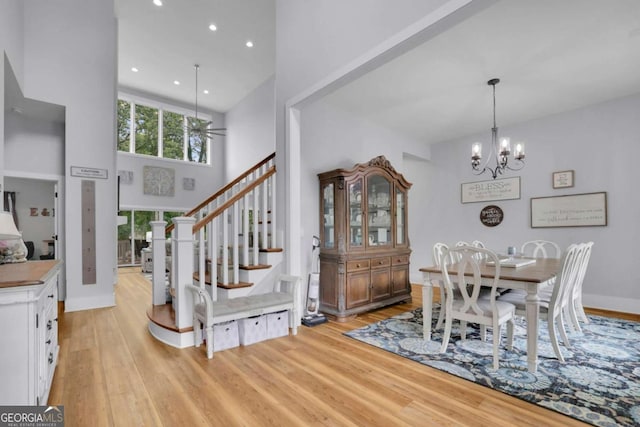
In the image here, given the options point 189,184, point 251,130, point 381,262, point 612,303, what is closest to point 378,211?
point 381,262

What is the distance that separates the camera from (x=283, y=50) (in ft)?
13.3

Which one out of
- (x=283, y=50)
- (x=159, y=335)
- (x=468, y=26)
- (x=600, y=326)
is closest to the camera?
(x=468, y=26)

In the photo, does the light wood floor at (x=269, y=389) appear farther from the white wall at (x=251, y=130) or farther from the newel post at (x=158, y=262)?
the white wall at (x=251, y=130)

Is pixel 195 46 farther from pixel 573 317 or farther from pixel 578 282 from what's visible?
pixel 573 317

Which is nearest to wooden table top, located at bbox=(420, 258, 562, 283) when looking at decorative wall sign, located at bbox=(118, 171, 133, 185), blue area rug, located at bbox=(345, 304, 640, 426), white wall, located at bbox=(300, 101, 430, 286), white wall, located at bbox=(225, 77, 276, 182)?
blue area rug, located at bbox=(345, 304, 640, 426)

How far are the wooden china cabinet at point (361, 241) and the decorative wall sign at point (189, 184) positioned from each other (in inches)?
244

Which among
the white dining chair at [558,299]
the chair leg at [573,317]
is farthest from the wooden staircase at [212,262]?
the chair leg at [573,317]

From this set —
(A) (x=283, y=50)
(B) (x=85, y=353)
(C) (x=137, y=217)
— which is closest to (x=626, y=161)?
(A) (x=283, y=50)

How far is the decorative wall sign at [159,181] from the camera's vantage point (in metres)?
8.36

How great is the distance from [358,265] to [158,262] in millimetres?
2612

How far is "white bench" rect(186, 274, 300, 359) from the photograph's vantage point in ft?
9.02

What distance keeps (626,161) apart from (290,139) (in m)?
4.67

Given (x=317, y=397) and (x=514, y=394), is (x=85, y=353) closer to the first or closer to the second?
(x=317, y=397)

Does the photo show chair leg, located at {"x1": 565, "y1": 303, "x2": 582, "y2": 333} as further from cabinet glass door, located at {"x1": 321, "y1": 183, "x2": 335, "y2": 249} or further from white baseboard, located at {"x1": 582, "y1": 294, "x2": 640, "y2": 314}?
cabinet glass door, located at {"x1": 321, "y1": 183, "x2": 335, "y2": 249}
